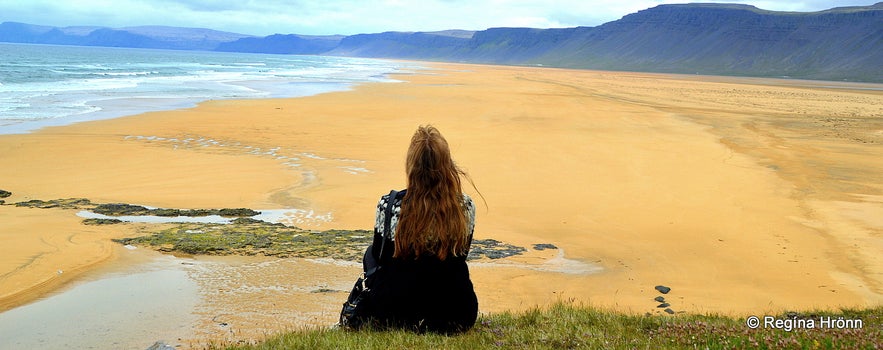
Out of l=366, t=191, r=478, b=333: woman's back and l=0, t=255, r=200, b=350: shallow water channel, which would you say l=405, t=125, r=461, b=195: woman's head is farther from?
l=0, t=255, r=200, b=350: shallow water channel

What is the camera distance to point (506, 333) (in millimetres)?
4523

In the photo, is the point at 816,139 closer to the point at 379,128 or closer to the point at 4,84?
the point at 379,128

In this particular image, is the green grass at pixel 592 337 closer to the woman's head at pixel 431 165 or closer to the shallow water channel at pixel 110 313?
the woman's head at pixel 431 165

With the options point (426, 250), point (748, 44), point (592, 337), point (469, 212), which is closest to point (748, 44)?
point (748, 44)

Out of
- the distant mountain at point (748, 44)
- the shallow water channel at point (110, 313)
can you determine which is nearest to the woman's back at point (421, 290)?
the shallow water channel at point (110, 313)

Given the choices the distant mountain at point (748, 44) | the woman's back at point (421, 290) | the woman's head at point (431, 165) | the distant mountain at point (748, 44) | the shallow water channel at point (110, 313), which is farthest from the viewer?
the distant mountain at point (748, 44)

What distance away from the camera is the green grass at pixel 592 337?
404 cm

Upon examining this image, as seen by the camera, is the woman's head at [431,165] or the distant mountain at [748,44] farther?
the distant mountain at [748,44]

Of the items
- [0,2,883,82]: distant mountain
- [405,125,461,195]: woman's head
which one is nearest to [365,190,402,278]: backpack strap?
[405,125,461,195]: woman's head

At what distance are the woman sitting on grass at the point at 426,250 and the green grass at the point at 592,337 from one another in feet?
0.41

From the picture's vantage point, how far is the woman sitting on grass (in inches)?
153

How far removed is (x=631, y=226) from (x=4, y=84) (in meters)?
39.5


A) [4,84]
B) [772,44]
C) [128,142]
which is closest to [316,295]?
[128,142]

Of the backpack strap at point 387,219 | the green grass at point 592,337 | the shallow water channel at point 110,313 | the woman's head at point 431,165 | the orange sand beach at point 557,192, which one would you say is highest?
the woman's head at point 431,165
